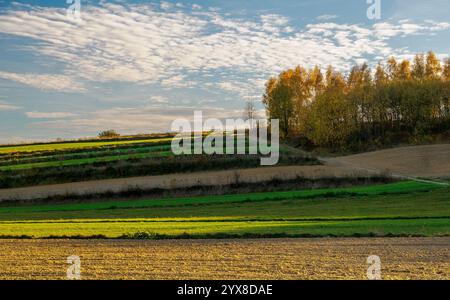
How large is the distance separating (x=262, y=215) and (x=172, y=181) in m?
20.7

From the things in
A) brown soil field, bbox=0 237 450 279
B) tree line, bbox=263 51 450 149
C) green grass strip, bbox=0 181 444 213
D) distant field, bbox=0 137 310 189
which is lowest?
green grass strip, bbox=0 181 444 213

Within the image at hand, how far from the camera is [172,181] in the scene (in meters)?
49.5

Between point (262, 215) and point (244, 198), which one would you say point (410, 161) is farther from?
point (262, 215)

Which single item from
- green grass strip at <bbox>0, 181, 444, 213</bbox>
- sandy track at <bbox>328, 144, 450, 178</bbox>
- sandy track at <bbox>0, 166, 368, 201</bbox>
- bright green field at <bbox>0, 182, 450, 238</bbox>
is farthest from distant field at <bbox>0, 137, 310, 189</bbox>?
green grass strip at <bbox>0, 181, 444, 213</bbox>

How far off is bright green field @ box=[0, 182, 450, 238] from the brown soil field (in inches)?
89.6

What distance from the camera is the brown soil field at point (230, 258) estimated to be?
13422mm

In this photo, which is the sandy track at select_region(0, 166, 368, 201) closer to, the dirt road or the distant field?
the dirt road

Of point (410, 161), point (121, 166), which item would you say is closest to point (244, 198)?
point (121, 166)

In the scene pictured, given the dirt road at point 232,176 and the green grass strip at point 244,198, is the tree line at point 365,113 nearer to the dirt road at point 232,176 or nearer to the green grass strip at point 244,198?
the dirt road at point 232,176

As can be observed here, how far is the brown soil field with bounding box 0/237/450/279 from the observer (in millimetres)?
13422

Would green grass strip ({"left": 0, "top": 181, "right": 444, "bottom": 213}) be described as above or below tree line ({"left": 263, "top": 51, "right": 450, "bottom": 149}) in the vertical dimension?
below

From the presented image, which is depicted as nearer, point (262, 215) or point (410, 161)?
point (262, 215)

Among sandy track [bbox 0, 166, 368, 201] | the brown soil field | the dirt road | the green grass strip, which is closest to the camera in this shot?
the brown soil field

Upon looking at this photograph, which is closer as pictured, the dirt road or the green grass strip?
the green grass strip
